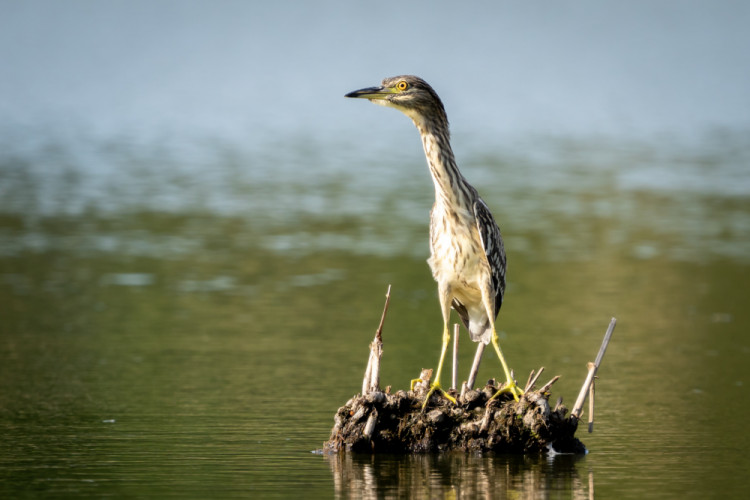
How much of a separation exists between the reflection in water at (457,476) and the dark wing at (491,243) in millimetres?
1541

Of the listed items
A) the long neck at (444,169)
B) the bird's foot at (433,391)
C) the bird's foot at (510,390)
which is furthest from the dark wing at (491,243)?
the bird's foot at (433,391)

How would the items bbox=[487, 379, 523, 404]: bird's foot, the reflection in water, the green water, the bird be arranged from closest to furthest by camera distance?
1. the reflection in water
2. the green water
3. bbox=[487, 379, 523, 404]: bird's foot
4. the bird

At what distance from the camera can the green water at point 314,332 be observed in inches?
425

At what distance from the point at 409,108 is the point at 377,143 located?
52.3 meters

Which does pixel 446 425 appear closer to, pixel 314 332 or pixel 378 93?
pixel 378 93

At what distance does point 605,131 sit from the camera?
71688mm

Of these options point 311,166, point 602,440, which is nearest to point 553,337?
point 602,440

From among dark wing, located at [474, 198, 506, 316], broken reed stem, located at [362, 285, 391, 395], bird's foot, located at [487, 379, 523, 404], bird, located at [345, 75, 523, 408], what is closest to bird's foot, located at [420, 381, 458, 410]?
bird, located at [345, 75, 523, 408]

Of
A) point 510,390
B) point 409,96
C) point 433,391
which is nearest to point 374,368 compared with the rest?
point 433,391

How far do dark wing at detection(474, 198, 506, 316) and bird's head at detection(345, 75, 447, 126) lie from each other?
2.89 feet

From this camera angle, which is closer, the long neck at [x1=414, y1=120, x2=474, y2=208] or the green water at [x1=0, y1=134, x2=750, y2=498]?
the green water at [x1=0, y1=134, x2=750, y2=498]

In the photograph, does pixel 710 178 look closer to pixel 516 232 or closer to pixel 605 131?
pixel 516 232

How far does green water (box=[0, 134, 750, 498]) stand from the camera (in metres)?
10.8

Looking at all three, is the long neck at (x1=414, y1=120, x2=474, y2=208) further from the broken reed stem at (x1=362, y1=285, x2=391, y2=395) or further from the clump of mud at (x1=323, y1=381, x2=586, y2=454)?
the clump of mud at (x1=323, y1=381, x2=586, y2=454)
